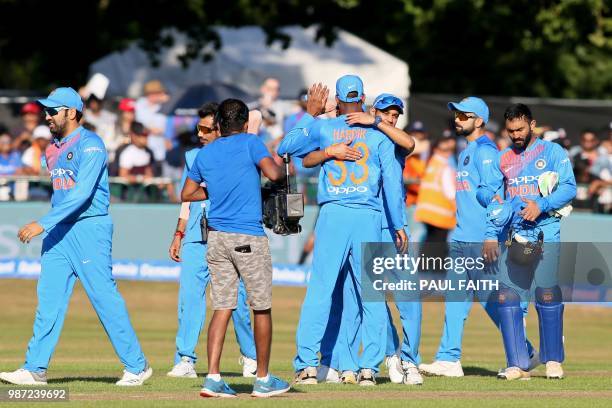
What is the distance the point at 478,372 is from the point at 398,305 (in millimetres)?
1755

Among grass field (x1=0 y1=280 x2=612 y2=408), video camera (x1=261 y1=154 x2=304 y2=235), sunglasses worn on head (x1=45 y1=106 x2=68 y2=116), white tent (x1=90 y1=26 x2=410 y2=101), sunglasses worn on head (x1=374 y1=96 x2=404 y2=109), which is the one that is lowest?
grass field (x1=0 y1=280 x2=612 y2=408)

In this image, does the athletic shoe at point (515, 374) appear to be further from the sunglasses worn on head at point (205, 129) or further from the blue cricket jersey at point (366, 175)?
the sunglasses worn on head at point (205, 129)

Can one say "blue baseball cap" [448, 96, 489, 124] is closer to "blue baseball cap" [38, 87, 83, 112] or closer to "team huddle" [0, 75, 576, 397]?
"team huddle" [0, 75, 576, 397]

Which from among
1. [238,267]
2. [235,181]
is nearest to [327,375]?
[238,267]

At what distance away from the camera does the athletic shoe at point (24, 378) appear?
1166cm

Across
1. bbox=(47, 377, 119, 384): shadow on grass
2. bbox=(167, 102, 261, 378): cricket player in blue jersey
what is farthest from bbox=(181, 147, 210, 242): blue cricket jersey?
bbox=(47, 377, 119, 384): shadow on grass

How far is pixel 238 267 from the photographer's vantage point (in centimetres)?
1081

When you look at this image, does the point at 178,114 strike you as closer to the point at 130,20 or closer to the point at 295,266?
the point at 295,266

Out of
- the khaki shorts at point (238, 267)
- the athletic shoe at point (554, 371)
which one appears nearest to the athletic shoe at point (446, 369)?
the athletic shoe at point (554, 371)

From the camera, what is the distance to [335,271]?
11.9m

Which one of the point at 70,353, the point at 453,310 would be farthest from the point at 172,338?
the point at 453,310

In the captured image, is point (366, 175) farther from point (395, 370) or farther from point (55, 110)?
point (55, 110)

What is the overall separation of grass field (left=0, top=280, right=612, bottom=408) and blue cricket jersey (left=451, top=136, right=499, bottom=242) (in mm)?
1244

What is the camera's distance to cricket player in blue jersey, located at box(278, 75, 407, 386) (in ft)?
39.0
